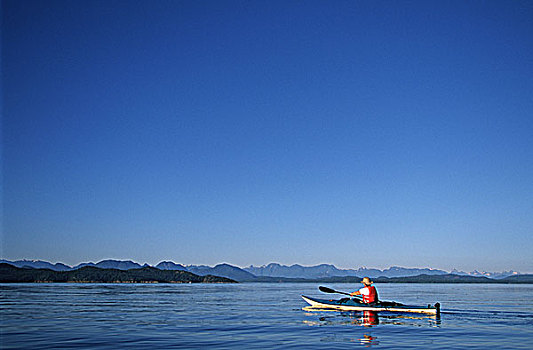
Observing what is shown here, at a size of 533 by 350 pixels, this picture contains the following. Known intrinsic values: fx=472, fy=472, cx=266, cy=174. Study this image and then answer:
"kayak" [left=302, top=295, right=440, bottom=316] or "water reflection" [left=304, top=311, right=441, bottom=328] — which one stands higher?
"kayak" [left=302, top=295, right=440, bottom=316]

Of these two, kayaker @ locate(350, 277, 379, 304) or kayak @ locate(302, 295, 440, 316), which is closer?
kayak @ locate(302, 295, 440, 316)

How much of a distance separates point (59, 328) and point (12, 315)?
32.1 ft

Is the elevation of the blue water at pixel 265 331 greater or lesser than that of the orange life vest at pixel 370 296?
lesser

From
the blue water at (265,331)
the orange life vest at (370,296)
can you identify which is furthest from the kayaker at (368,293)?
the blue water at (265,331)

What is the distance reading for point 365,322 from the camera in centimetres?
3077

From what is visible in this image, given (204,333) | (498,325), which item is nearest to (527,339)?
(498,325)

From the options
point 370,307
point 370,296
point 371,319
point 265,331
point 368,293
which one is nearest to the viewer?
point 265,331

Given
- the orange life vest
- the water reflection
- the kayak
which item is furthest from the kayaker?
the water reflection

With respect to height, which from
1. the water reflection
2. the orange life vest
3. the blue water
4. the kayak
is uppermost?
the orange life vest

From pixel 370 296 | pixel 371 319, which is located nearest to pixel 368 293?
pixel 370 296

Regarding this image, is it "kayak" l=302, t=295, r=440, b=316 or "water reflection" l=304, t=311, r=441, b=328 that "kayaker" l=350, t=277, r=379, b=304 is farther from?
"water reflection" l=304, t=311, r=441, b=328

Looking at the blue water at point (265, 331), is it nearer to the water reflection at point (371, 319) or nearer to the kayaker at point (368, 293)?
the water reflection at point (371, 319)

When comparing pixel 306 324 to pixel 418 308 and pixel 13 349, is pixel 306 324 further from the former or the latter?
pixel 13 349

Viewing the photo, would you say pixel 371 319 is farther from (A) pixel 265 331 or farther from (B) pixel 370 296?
(A) pixel 265 331
